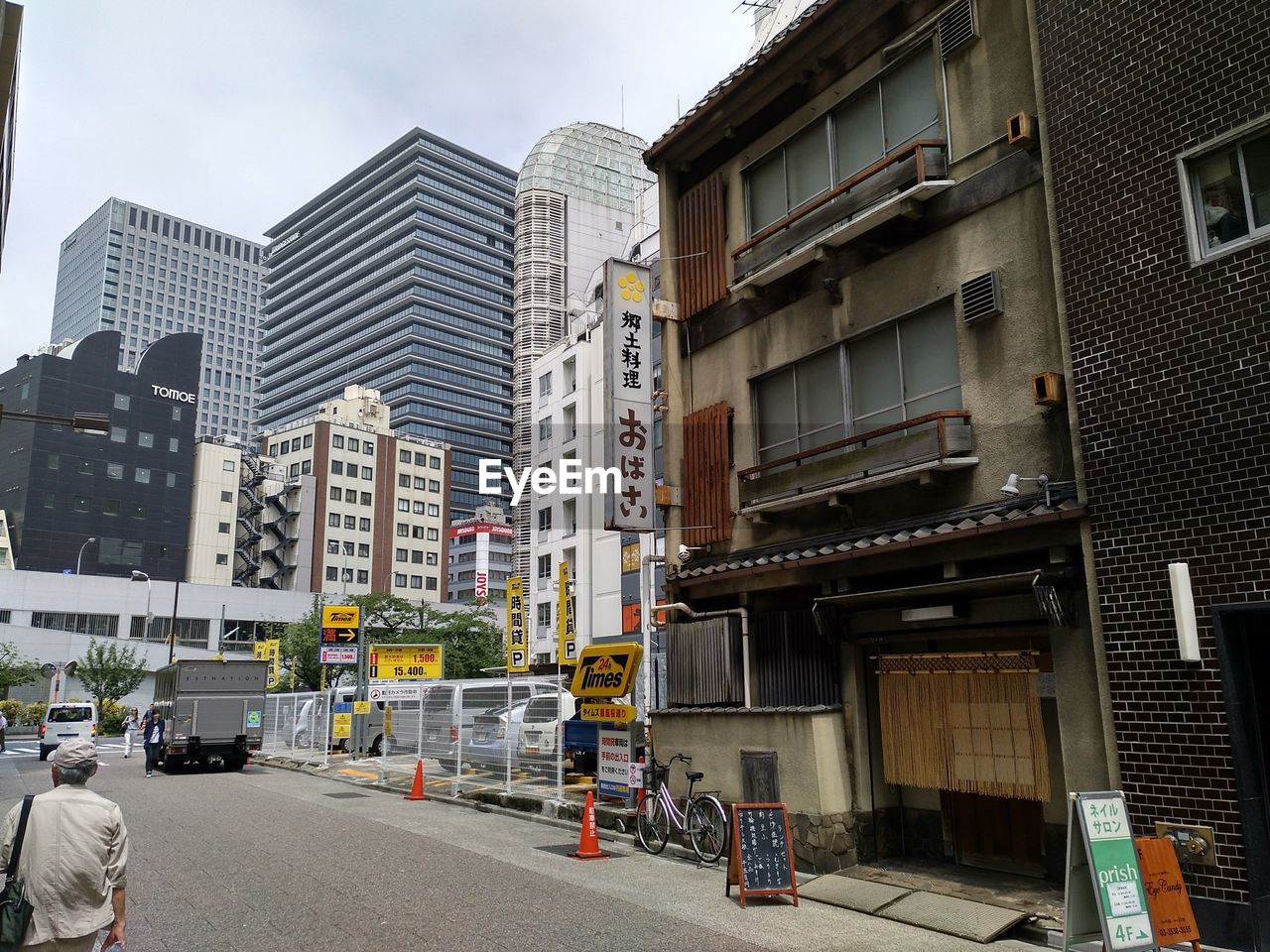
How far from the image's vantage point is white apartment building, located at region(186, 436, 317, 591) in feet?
317

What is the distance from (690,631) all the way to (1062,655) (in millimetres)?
5668

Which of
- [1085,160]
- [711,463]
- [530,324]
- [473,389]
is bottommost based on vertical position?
[711,463]

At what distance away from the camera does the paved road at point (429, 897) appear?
26.6 ft

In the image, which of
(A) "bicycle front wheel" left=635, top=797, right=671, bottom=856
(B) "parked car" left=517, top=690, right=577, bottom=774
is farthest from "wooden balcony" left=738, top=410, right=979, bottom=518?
(B) "parked car" left=517, top=690, right=577, bottom=774

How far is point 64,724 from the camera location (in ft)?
115

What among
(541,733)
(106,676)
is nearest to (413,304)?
(106,676)

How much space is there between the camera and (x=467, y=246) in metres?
151

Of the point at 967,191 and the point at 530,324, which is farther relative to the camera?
the point at 530,324

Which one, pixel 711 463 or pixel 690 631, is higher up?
pixel 711 463

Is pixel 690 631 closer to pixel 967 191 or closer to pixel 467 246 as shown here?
pixel 967 191

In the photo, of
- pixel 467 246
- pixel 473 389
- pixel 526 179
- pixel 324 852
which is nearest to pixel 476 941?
pixel 324 852

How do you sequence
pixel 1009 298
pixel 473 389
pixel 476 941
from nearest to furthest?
1. pixel 476 941
2. pixel 1009 298
3. pixel 473 389

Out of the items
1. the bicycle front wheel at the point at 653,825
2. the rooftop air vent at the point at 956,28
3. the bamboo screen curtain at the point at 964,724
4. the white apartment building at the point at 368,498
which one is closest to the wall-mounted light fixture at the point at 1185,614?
the bamboo screen curtain at the point at 964,724

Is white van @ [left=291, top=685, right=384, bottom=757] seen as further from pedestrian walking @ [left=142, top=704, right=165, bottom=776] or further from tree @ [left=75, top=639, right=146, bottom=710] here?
tree @ [left=75, top=639, right=146, bottom=710]
